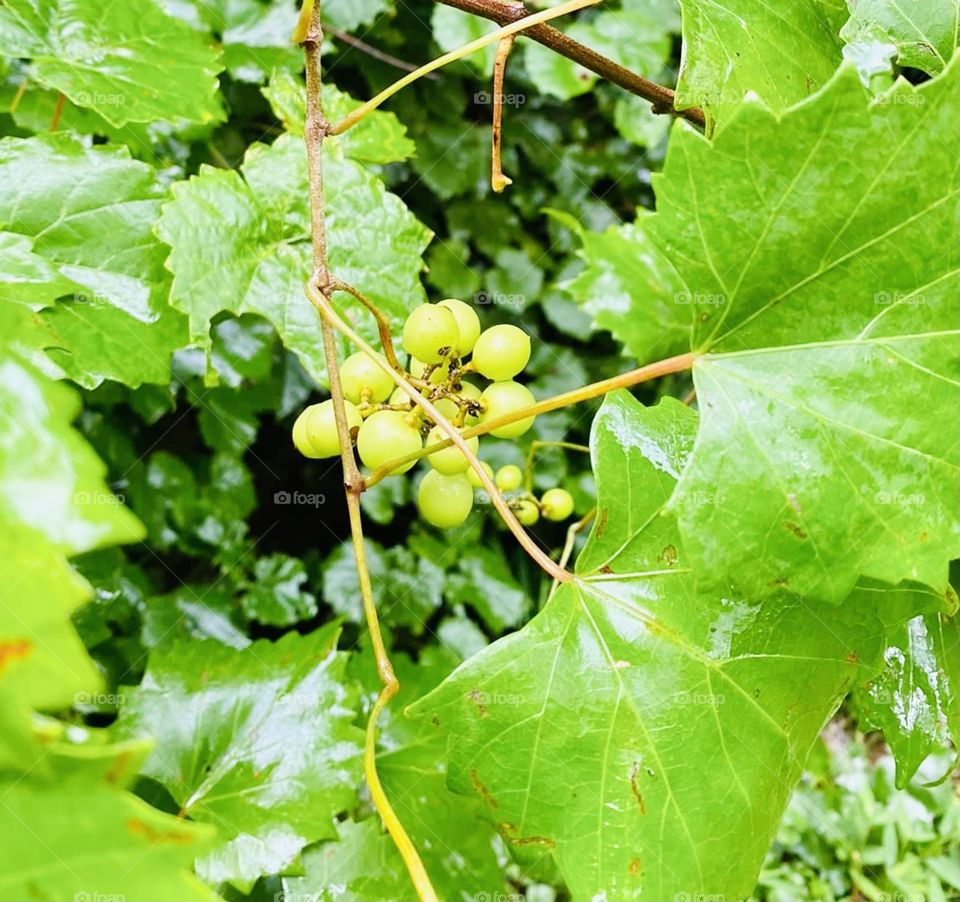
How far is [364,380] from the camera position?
0.67 m

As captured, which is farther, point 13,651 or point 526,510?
point 526,510

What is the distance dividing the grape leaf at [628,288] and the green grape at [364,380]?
33.2 inches

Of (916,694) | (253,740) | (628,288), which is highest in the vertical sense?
(916,694)

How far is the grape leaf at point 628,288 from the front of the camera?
1.48 metres

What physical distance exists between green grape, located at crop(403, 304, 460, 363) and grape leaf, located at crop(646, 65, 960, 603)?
166mm

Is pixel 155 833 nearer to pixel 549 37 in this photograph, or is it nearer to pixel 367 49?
pixel 549 37

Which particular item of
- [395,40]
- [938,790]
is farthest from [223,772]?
[938,790]

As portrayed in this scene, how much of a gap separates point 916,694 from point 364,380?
493 millimetres

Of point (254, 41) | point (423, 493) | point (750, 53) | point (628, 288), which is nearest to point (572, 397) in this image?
point (423, 493)

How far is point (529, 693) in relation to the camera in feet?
1.91

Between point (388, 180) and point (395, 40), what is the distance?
0.71 feet

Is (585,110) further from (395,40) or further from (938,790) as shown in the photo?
(938,790)

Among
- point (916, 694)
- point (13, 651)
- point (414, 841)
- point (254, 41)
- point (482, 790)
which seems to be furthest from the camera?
point (254, 41)

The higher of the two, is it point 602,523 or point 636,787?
point 602,523
